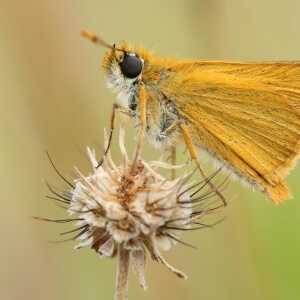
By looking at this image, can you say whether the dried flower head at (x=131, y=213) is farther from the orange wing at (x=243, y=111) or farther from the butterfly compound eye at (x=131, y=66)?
the orange wing at (x=243, y=111)

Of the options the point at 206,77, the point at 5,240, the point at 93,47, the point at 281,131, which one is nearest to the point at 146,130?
the point at 206,77

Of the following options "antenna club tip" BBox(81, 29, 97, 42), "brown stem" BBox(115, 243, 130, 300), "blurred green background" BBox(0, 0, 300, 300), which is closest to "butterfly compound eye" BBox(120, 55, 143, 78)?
"blurred green background" BBox(0, 0, 300, 300)

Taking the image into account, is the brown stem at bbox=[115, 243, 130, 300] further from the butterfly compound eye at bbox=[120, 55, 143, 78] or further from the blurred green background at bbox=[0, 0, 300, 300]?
the blurred green background at bbox=[0, 0, 300, 300]

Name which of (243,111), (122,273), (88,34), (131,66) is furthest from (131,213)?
(243,111)

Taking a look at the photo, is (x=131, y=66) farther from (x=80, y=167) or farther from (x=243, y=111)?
(x=80, y=167)

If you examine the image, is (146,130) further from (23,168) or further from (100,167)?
(23,168)

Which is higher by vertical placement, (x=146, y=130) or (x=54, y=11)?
(x=54, y=11)
